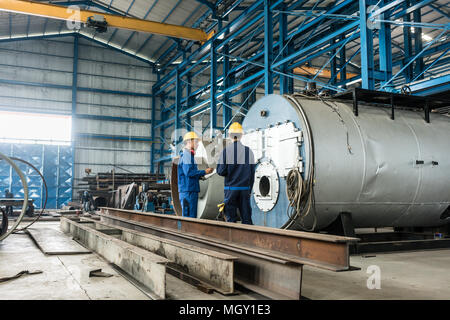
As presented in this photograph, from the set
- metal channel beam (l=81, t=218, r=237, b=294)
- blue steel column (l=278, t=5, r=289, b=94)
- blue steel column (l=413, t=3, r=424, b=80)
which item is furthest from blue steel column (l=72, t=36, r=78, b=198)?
metal channel beam (l=81, t=218, r=237, b=294)

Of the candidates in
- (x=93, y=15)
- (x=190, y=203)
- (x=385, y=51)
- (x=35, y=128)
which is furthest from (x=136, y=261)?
(x=35, y=128)

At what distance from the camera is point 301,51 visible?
11.0 meters

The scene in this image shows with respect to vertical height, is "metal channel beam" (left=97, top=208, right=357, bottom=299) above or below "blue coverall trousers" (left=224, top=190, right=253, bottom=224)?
below

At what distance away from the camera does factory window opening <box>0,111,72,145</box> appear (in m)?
20.9

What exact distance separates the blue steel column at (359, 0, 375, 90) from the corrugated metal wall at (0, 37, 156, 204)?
17607mm

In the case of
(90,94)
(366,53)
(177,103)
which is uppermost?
(90,94)

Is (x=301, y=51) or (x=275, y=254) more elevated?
(x=301, y=51)

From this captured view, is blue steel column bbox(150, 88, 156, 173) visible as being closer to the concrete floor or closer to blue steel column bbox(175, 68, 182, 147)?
blue steel column bbox(175, 68, 182, 147)

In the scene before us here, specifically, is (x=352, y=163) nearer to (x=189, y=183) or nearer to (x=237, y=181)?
(x=237, y=181)

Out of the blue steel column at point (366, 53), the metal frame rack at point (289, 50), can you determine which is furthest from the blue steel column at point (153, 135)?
the blue steel column at point (366, 53)

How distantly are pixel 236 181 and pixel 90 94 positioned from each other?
20010 mm

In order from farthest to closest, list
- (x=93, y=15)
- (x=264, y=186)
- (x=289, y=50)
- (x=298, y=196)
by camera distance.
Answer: (x=93, y=15) < (x=289, y=50) < (x=264, y=186) < (x=298, y=196)

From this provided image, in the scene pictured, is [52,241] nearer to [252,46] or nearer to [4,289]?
[4,289]
